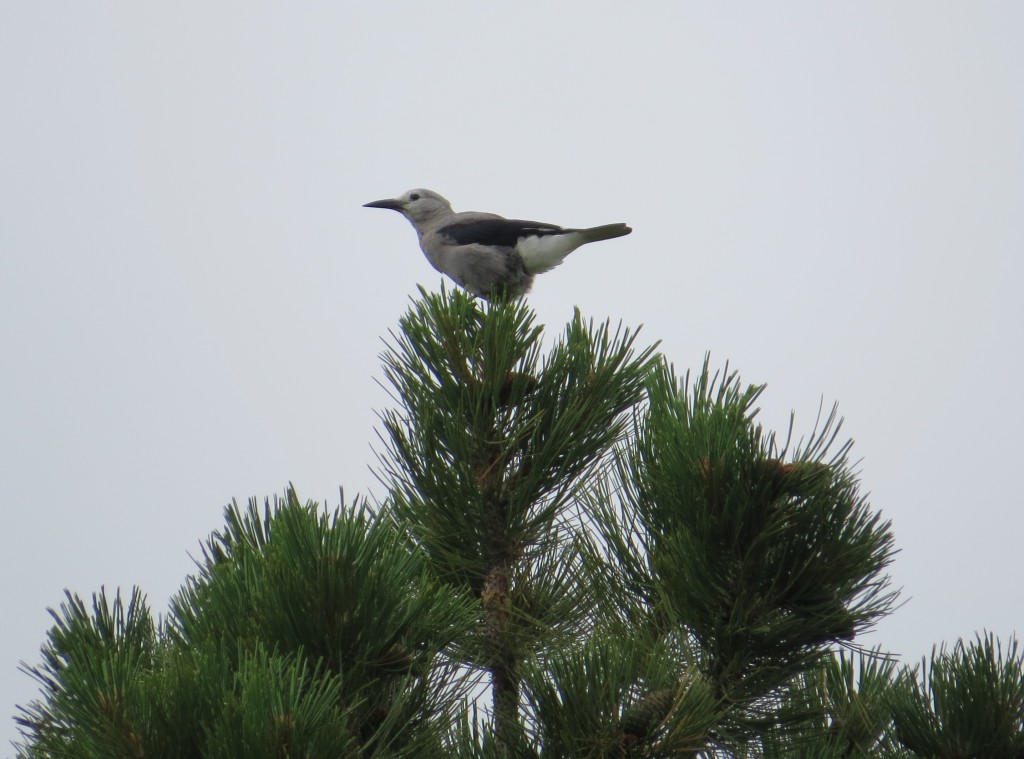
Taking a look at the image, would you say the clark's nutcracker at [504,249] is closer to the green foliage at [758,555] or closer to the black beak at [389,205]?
the black beak at [389,205]

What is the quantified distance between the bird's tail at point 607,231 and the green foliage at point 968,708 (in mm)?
4144

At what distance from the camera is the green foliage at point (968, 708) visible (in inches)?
83.5

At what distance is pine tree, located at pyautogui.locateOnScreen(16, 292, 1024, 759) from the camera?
5.95ft

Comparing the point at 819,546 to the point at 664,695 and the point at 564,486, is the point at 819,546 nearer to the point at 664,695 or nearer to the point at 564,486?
the point at 664,695

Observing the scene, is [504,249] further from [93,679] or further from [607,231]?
[93,679]

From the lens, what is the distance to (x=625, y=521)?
250 cm

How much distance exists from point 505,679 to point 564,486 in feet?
1.66

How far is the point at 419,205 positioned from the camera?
8.05m

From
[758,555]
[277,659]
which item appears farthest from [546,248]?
[277,659]

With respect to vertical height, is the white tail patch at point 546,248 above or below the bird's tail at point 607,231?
below

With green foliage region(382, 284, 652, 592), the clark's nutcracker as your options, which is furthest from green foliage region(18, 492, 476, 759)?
the clark's nutcracker

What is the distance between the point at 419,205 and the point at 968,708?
6526mm

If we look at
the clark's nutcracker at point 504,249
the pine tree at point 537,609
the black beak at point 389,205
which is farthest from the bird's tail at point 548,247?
the pine tree at point 537,609

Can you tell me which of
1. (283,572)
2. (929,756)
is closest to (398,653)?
(283,572)
